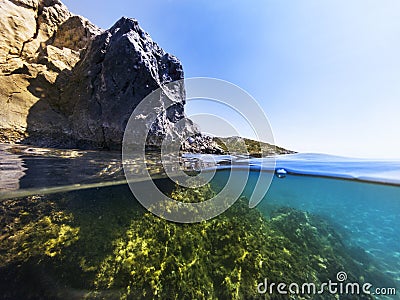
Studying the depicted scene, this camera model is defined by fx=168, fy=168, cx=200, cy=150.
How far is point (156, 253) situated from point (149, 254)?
0.18 m

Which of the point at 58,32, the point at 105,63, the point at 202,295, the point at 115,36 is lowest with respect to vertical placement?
the point at 202,295

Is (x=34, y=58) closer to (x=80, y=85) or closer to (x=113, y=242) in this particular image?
(x=80, y=85)

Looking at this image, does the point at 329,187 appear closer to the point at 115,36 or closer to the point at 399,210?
the point at 399,210

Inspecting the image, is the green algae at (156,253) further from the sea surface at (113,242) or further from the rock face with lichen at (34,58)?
the rock face with lichen at (34,58)

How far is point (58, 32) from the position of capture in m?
24.4

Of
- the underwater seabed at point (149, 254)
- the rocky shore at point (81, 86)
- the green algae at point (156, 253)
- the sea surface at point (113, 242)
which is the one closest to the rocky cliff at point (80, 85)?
the rocky shore at point (81, 86)

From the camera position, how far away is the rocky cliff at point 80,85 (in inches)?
591

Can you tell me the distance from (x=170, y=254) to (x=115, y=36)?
64.8 ft

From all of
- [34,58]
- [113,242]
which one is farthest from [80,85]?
[113,242]

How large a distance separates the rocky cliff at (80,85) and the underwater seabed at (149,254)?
989 centimetres

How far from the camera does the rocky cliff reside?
15.0 m

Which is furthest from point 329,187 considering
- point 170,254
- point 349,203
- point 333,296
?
point 170,254

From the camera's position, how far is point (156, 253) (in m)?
4.41

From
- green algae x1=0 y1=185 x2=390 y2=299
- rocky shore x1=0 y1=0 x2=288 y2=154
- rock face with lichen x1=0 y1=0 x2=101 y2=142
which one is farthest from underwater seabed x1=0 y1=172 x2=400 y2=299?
rock face with lichen x1=0 y1=0 x2=101 y2=142
